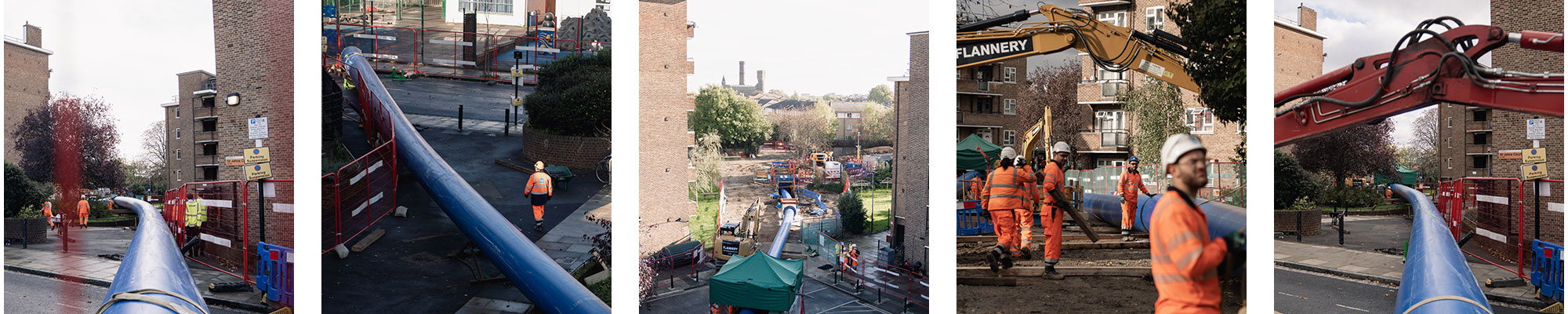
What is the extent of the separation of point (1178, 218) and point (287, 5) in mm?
5072

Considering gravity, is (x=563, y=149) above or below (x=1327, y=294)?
above

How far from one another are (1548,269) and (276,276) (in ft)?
23.1

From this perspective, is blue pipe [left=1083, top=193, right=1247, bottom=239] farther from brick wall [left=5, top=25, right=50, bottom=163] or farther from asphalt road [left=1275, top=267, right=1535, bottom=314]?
brick wall [left=5, top=25, right=50, bottom=163]

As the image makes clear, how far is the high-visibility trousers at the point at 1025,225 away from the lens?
410 cm

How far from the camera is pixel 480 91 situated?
488cm

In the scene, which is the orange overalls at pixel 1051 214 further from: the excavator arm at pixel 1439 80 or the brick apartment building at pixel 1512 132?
the brick apartment building at pixel 1512 132

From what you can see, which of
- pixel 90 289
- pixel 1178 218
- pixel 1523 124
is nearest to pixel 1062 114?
pixel 1178 218

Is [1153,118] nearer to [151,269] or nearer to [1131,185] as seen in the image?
[1131,185]

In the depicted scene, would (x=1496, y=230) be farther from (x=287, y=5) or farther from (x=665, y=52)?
(x=287, y=5)

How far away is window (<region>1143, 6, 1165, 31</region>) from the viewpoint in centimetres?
399

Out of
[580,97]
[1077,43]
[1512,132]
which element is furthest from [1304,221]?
[580,97]

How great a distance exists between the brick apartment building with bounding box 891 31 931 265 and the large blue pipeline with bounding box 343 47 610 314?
1.86 m

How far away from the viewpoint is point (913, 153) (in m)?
4.37

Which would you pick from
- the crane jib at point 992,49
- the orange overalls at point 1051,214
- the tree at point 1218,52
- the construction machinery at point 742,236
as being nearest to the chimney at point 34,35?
the construction machinery at point 742,236
